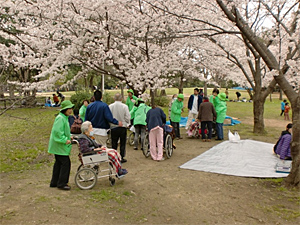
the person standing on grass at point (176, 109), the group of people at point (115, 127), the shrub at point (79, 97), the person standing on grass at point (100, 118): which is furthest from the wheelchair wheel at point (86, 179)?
the shrub at point (79, 97)

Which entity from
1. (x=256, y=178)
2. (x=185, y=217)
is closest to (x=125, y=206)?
(x=185, y=217)

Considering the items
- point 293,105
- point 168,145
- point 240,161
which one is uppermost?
point 293,105

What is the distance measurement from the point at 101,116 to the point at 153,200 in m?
2.44

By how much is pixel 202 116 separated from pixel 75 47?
5.03 metres

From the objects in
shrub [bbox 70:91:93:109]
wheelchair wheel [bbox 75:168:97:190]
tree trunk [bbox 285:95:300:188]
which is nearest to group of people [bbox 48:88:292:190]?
wheelchair wheel [bbox 75:168:97:190]

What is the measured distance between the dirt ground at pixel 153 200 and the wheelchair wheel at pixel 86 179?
0.35ft

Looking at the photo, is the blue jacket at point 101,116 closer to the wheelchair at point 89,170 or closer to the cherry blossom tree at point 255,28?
the wheelchair at point 89,170

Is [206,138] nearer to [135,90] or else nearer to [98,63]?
[135,90]

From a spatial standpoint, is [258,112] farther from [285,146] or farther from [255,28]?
[285,146]

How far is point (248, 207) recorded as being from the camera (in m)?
4.46

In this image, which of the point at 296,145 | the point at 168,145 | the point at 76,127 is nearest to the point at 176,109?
the point at 168,145

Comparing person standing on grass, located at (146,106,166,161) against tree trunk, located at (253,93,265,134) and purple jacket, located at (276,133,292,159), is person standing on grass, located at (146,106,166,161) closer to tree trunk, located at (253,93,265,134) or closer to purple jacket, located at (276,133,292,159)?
purple jacket, located at (276,133,292,159)

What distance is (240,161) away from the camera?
7.01 metres

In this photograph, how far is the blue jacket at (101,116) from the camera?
20.8ft
